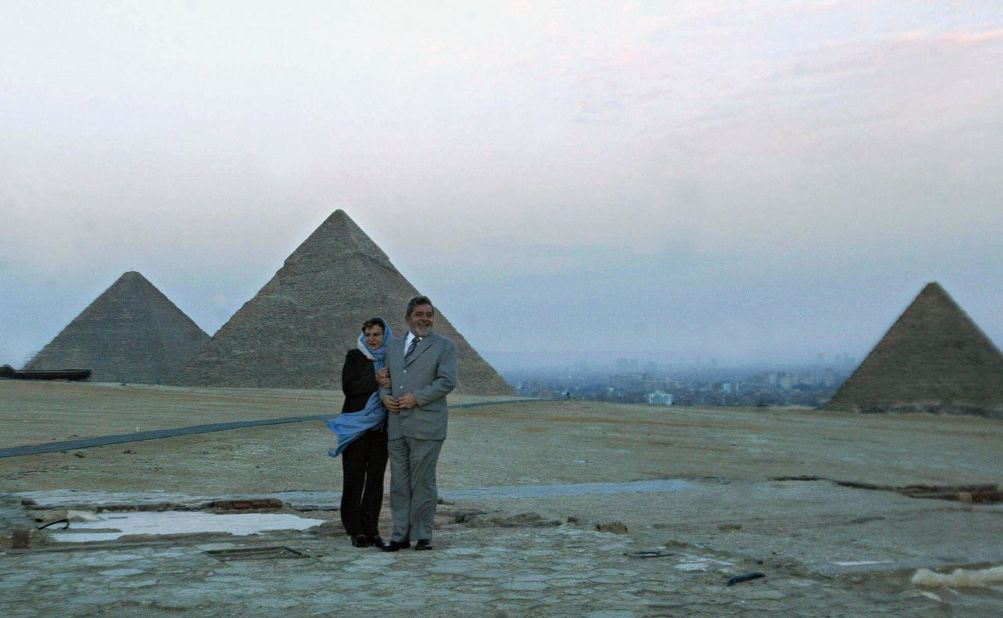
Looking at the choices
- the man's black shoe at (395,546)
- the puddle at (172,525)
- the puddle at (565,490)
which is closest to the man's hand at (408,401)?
the man's black shoe at (395,546)

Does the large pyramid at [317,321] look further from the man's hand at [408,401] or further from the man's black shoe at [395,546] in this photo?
the man's black shoe at [395,546]

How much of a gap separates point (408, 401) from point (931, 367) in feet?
125

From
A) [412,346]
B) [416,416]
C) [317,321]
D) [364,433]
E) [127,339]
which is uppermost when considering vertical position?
[317,321]

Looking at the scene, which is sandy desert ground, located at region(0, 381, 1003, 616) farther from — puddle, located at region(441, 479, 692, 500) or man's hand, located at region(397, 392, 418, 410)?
man's hand, located at region(397, 392, 418, 410)

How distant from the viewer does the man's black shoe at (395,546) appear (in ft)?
20.5

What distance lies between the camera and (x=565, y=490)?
11617mm

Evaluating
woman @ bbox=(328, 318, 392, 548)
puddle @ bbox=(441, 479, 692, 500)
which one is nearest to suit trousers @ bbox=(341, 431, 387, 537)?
woman @ bbox=(328, 318, 392, 548)

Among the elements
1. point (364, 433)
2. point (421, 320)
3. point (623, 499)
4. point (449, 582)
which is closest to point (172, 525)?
point (364, 433)

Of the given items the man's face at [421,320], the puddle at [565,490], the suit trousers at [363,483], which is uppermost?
the man's face at [421,320]

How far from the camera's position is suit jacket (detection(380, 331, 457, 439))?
6508mm

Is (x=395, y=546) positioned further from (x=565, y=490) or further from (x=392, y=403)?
(x=565, y=490)

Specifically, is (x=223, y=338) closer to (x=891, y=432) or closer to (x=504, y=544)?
(x=891, y=432)

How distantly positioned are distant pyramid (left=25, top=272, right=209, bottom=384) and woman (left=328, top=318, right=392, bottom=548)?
5524cm

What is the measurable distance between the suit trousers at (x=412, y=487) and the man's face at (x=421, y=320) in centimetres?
67
